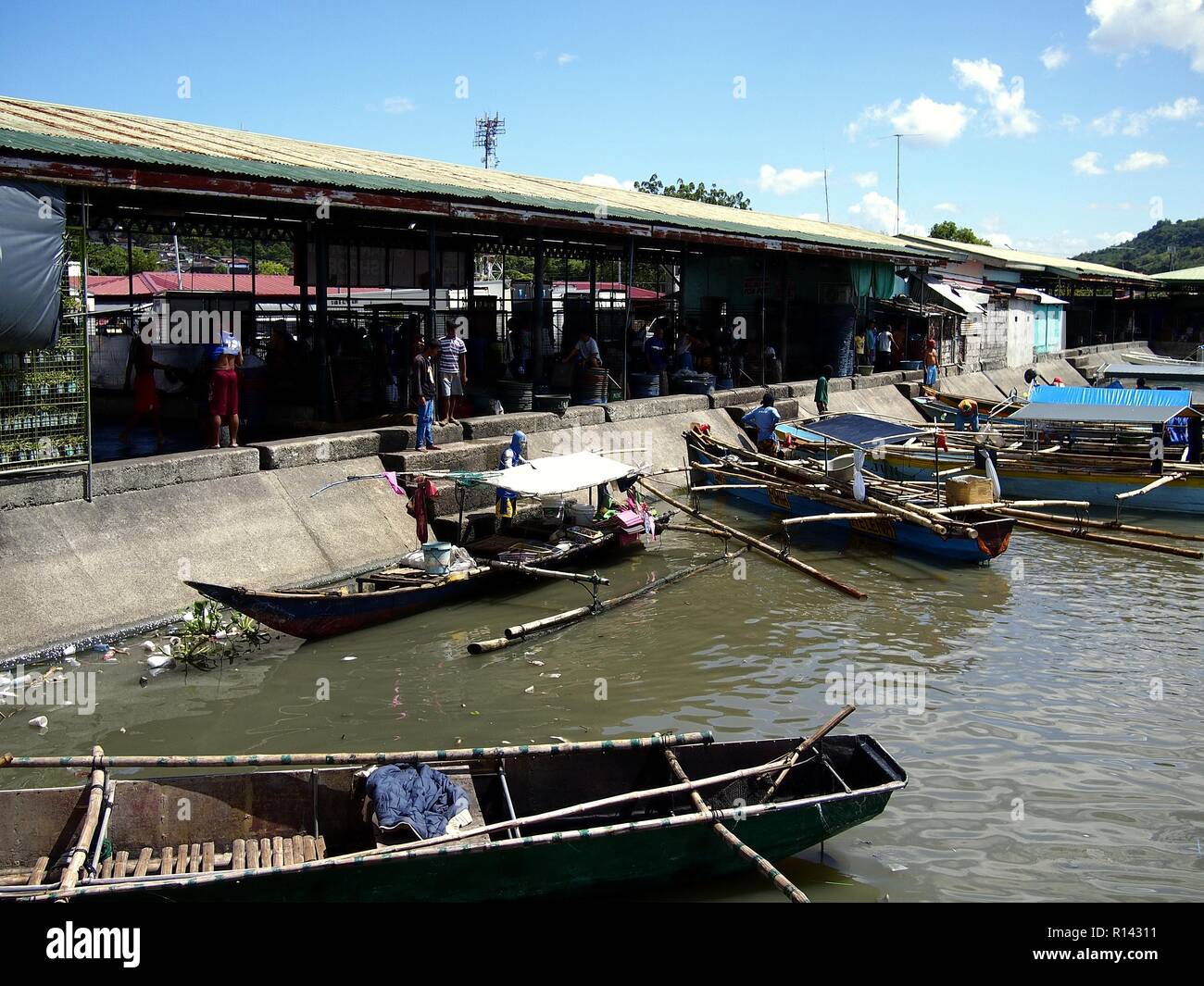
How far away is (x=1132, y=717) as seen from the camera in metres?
9.77

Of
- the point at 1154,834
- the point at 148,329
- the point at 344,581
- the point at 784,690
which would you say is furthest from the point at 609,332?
the point at 1154,834

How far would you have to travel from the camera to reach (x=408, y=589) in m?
11.7

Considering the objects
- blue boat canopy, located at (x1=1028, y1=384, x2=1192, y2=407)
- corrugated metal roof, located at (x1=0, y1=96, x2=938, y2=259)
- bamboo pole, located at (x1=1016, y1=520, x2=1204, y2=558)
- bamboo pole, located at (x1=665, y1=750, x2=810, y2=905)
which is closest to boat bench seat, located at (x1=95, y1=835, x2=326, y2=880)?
bamboo pole, located at (x1=665, y1=750, x2=810, y2=905)

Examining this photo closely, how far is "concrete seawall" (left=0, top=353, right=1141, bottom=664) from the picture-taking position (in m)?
10.5

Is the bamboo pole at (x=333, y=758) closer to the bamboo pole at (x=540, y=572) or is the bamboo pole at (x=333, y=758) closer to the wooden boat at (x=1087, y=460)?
the bamboo pole at (x=540, y=572)

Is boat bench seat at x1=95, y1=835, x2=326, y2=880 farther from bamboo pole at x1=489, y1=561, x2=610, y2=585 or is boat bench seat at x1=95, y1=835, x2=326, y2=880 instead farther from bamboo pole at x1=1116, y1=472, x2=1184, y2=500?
bamboo pole at x1=1116, y1=472, x2=1184, y2=500

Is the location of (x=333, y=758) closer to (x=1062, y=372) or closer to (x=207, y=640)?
(x=207, y=640)

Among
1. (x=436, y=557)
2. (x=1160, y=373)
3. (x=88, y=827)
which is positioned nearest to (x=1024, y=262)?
(x=1160, y=373)

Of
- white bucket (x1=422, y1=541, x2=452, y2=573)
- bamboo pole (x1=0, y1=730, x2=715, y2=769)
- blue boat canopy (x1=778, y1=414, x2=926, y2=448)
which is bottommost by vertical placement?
bamboo pole (x1=0, y1=730, x2=715, y2=769)

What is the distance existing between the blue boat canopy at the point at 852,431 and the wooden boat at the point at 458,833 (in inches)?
507

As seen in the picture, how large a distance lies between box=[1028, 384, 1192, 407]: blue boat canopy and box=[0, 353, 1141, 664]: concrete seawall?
10288mm

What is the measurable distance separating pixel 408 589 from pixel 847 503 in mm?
7476

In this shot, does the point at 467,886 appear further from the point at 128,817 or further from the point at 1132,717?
the point at 1132,717
